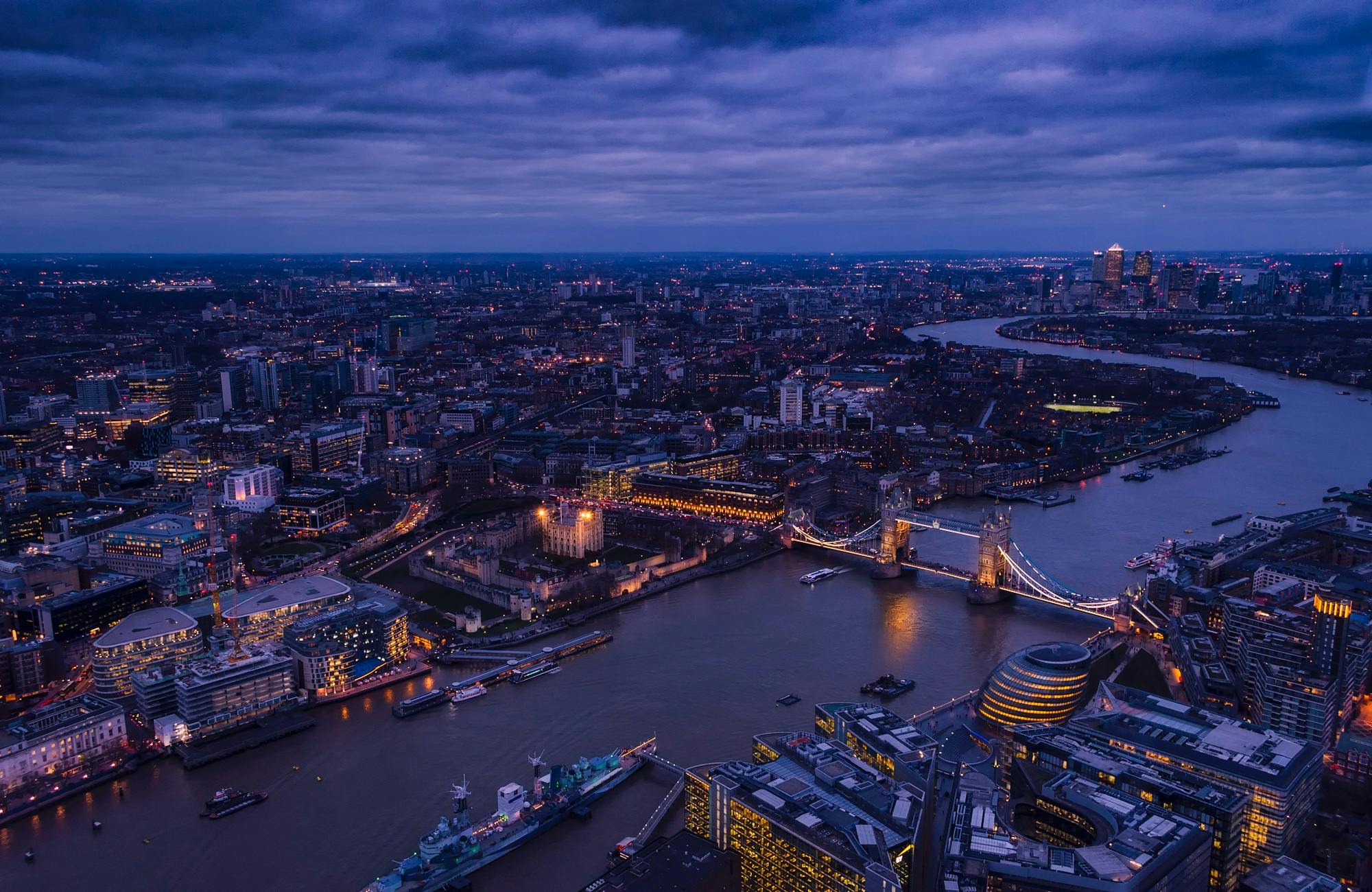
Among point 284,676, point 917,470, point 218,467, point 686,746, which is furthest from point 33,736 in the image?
point 917,470

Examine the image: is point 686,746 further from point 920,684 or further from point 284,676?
point 284,676

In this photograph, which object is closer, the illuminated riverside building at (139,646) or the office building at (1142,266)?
the illuminated riverside building at (139,646)

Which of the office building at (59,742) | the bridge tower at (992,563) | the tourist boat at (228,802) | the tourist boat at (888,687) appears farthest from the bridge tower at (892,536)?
the office building at (59,742)

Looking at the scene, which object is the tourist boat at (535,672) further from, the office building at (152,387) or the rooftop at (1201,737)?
the office building at (152,387)

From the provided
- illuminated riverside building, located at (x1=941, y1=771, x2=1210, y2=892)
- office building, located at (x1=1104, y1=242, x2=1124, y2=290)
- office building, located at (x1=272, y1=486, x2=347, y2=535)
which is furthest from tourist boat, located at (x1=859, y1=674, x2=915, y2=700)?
office building, located at (x1=1104, y1=242, x2=1124, y2=290)

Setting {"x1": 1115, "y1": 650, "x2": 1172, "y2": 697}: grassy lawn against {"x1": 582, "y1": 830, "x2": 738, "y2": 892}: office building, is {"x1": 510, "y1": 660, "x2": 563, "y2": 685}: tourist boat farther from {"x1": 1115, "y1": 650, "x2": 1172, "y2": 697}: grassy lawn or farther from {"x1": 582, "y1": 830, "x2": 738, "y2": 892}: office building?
{"x1": 1115, "y1": 650, "x2": 1172, "y2": 697}: grassy lawn

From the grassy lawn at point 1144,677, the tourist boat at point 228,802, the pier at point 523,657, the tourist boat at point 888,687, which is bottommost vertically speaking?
the tourist boat at point 228,802
